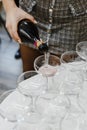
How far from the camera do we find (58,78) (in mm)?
995

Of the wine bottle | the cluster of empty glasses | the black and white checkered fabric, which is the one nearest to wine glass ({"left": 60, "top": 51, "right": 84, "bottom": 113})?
the cluster of empty glasses

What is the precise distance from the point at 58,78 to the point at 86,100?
13cm

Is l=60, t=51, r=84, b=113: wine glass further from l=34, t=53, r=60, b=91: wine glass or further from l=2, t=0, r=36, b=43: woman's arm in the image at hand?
l=2, t=0, r=36, b=43: woman's arm

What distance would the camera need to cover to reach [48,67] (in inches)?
38.2

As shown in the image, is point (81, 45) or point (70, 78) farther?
point (81, 45)

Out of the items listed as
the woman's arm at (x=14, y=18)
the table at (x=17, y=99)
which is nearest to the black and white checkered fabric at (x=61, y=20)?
the woman's arm at (x=14, y=18)

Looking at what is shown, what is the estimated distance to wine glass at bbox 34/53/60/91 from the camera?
95cm

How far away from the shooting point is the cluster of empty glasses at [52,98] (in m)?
0.83

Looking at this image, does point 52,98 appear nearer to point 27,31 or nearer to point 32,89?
point 32,89

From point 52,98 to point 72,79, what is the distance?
0.41 ft

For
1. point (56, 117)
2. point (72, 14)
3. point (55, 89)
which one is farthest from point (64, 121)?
point (72, 14)

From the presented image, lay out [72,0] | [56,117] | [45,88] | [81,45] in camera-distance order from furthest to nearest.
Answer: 1. [72,0]
2. [81,45]
3. [45,88]
4. [56,117]

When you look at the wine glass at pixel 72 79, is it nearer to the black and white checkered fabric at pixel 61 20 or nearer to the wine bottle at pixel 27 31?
the wine bottle at pixel 27 31

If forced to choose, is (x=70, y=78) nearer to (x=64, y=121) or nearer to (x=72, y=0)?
(x=64, y=121)
